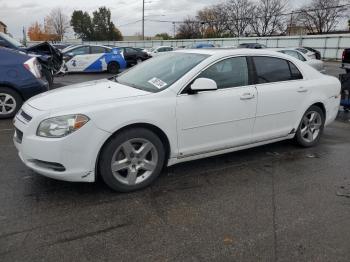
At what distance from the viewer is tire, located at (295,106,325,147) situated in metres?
5.38

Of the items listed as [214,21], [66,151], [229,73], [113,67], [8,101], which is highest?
[214,21]

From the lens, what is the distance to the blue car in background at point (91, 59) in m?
17.0

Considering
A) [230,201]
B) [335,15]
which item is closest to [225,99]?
[230,201]

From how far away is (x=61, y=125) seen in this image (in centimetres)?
342

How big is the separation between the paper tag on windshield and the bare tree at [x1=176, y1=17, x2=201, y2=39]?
2821 inches

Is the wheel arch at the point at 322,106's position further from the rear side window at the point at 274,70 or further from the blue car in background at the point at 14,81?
the blue car in background at the point at 14,81

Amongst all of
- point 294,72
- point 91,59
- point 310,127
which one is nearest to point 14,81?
point 294,72

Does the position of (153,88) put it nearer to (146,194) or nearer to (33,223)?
(146,194)

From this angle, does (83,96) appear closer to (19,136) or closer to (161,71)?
(19,136)

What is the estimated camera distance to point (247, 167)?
15.3 feet

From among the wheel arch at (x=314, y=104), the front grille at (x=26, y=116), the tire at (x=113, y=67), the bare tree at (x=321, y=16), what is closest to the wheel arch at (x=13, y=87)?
the front grille at (x=26, y=116)

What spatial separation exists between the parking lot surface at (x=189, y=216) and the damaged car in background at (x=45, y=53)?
5.52 m

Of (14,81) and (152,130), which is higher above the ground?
(14,81)

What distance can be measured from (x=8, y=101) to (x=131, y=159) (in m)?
4.46
